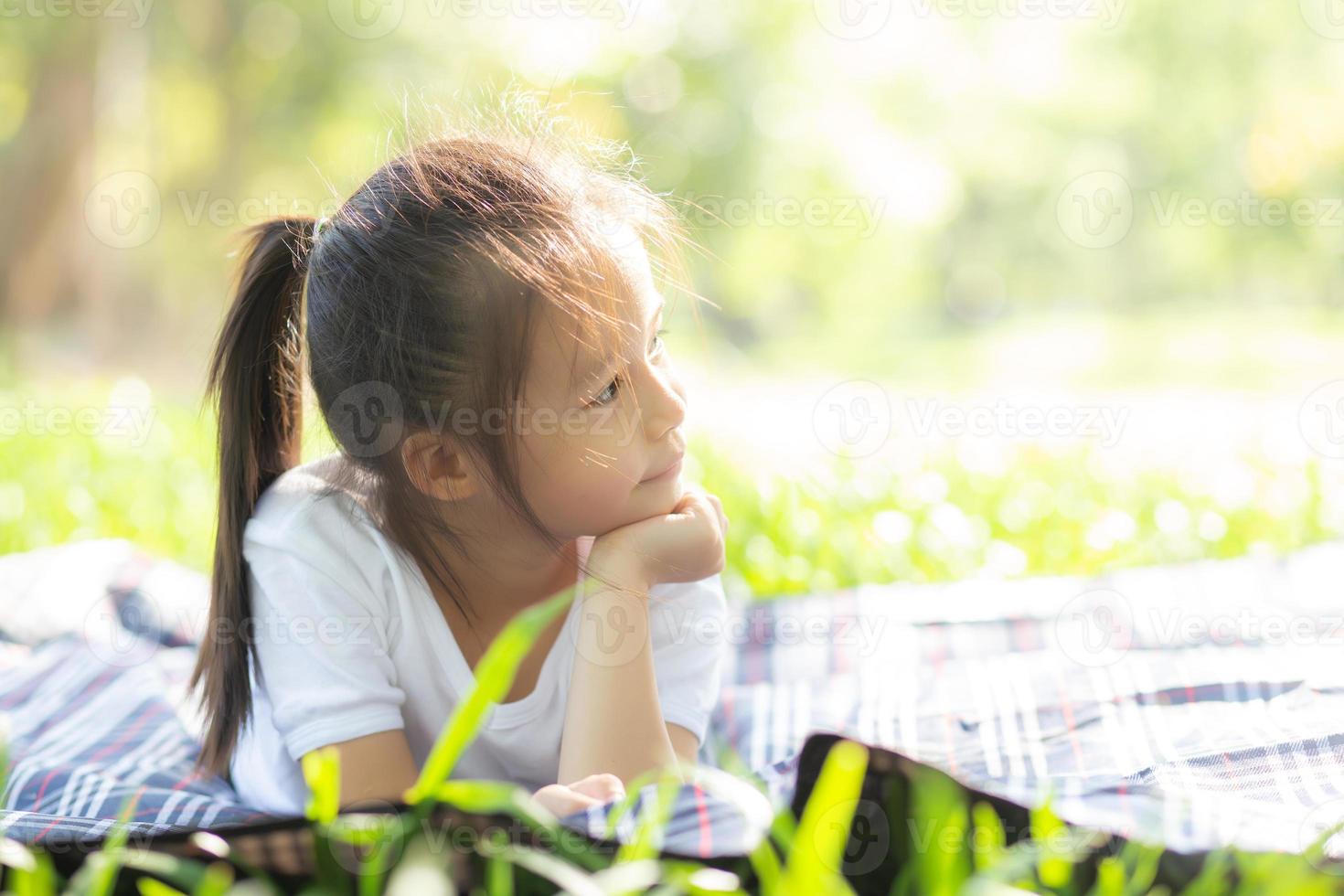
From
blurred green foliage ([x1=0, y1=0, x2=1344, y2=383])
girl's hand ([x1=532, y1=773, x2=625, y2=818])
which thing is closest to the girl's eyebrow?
girl's hand ([x1=532, y1=773, x2=625, y2=818])

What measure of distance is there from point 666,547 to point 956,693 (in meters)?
0.58

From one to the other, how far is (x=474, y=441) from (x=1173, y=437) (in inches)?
168

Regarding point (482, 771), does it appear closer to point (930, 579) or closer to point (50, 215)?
point (930, 579)

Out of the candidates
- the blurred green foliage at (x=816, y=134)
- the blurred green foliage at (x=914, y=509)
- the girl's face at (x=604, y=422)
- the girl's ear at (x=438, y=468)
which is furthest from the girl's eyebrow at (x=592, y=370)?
the blurred green foliage at (x=816, y=134)

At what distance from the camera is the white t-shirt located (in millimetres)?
1295

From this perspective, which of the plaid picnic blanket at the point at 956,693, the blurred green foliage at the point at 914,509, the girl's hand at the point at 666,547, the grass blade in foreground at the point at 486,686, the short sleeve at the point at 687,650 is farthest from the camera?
the blurred green foliage at the point at 914,509

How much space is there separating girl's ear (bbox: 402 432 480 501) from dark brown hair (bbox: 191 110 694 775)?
0.05 feet

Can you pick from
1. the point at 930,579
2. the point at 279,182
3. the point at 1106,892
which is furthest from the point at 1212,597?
the point at 279,182

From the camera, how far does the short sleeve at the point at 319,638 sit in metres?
1.27

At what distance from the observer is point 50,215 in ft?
24.2

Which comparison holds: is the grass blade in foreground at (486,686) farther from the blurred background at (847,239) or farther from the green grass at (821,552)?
the blurred background at (847,239)

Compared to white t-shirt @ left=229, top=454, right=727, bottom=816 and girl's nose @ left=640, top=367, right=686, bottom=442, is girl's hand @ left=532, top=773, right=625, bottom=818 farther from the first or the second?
girl's nose @ left=640, top=367, right=686, bottom=442

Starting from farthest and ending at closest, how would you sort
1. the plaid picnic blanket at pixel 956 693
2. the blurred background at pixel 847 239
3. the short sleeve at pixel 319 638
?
1. the blurred background at pixel 847 239
2. the short sleeve at pixel 319 638
3. the plaid picnic blanket at pixel 956 693

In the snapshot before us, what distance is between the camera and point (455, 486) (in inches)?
53.6
